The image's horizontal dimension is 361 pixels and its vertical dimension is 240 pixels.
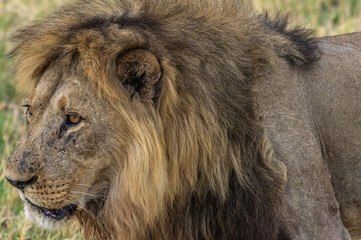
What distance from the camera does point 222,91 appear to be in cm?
335

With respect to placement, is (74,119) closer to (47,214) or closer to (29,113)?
(29,113)

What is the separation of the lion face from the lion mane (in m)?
0.07

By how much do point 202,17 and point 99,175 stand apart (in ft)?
3.20

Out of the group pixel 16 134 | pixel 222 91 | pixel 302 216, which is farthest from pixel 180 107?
pixel 16 134

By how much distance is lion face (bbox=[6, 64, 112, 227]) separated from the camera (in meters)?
3.15

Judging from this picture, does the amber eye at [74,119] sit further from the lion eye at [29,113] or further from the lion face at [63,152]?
the lion eye at [29,113]

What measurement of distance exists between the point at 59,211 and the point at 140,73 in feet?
2.55

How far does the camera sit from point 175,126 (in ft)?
10.7

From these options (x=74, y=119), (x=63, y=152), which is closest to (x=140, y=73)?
(x=74, y=119)

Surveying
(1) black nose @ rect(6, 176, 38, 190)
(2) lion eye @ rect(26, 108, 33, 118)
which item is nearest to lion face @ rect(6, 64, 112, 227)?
(1) black nose @ rect(6, 176, 38, 190)

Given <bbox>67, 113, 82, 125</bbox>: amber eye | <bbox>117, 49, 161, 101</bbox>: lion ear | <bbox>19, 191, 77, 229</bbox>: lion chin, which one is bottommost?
<bbox>19, 191, 77, 229</bbox>: lion chin

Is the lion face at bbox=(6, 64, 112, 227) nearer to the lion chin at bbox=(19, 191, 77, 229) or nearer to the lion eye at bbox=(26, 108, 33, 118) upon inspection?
the lion chin at bbox=(19, 191, 77, 229)

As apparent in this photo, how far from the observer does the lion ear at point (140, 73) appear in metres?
3.14

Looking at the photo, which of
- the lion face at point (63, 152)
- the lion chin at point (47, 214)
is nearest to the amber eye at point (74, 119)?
the lion face at point (63, 152)
